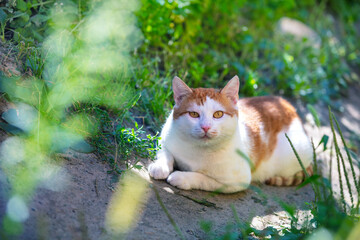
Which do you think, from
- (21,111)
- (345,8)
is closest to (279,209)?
(21,111)

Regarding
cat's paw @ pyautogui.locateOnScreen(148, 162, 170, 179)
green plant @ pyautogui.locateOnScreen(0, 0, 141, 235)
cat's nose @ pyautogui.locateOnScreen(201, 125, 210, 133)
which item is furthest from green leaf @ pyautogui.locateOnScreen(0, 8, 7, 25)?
cat's nose @ pyautogui.locateOnScreen(201, 125, 210, 133)

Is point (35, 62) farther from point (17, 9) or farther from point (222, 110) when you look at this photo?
point (222, 110)

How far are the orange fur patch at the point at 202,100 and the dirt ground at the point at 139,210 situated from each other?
1.94ft

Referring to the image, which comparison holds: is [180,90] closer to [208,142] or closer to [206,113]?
[206,113]

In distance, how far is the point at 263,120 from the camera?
352 centimetres

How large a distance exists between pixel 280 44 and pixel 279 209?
3.43 metres

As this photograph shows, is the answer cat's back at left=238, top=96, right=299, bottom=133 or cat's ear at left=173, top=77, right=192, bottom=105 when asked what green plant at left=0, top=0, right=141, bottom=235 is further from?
cat's back at left=238, top=96, right=299, bottom=133

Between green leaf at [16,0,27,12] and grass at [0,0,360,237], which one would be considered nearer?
grass at [0,0,360,237]

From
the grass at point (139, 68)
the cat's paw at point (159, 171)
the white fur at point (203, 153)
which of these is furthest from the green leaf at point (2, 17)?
the cat's paw at point (159, 171)

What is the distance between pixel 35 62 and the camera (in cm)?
290

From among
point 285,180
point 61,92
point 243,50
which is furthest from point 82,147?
point 243,50

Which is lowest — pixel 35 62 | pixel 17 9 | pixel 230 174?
pixel 230 174

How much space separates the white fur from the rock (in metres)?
3.72

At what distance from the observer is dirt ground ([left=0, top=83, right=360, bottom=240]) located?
2.05 meters
